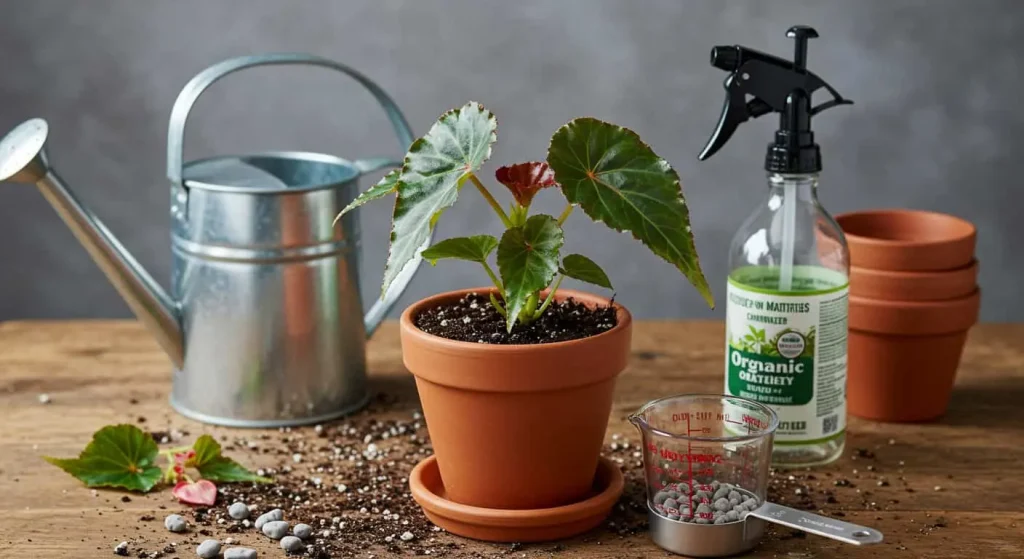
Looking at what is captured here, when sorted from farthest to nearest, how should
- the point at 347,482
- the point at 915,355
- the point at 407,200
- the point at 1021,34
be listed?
the point at 1021,34 < the point at 915,355 < the point at 347,482 < the point at 407,200

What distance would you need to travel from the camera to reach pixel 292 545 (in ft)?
2.95

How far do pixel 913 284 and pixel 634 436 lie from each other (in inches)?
11.9

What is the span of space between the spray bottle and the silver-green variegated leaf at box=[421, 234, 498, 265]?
21 centimetres

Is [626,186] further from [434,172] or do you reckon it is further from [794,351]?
[794,351]

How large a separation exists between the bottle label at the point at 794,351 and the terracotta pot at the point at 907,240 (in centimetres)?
11

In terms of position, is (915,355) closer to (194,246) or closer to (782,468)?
(782,468)

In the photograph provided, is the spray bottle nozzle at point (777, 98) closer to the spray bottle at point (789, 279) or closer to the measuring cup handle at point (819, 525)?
the spray bottle at point (789, 279)

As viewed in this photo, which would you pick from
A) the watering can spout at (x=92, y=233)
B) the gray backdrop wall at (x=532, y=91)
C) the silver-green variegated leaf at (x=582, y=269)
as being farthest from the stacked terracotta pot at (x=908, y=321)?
the gray backdrop wall at (x=532, y=91)

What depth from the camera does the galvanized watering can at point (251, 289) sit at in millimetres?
1158

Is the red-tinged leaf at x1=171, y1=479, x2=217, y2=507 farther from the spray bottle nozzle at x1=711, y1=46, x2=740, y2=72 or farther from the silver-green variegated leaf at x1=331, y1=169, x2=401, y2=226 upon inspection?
the spray bottle nozzle at x1=711, y1=46, x2=740, y2=72

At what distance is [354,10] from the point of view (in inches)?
76.9

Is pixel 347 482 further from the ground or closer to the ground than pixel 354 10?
closer to the ground

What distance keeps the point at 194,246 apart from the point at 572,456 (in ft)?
1.55

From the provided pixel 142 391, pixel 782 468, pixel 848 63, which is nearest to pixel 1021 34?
pixel 848 63
